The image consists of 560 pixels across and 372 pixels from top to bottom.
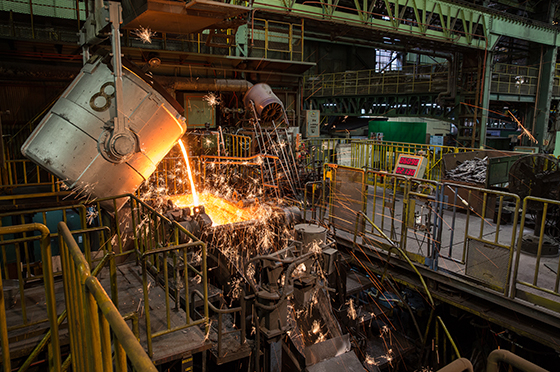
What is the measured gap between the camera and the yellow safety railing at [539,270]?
13.4 ft

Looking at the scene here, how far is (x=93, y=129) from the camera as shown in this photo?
365 centimetres

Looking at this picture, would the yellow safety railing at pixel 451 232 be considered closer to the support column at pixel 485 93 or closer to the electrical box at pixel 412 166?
the electrical box at pixel 412 166

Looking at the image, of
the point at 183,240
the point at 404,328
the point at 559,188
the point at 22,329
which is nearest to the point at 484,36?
the point at 559,188

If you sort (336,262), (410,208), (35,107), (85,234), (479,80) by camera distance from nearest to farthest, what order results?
(85,234) → (336,262) → (410,208) → (35,107) → (479,80)

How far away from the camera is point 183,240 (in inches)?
206

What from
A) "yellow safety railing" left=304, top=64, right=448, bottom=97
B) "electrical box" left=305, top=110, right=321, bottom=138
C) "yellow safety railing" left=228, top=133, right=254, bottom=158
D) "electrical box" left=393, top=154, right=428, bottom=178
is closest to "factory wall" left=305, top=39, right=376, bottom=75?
"yellow safety railing" left=304, top=64, right=448, bottom=97

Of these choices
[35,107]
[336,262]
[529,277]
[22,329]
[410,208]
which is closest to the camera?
[22,329]

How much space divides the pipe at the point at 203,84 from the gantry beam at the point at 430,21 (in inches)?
77.6

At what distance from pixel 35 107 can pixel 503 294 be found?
29.6 ft

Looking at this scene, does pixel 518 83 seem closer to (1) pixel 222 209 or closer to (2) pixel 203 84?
(2) pixel 203 84

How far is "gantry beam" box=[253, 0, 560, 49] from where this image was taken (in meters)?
10.0

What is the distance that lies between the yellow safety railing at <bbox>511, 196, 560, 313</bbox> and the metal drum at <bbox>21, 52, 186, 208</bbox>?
4204 millimetres

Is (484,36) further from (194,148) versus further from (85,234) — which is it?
(85,234)

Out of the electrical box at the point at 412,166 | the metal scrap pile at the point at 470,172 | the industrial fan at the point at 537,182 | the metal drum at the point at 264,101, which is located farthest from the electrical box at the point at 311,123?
the industrial fan at the point at 537,182
